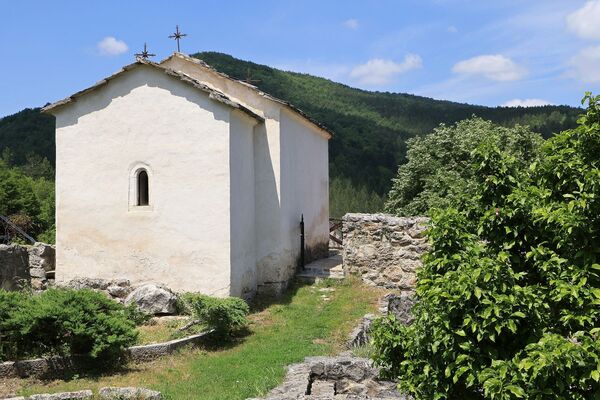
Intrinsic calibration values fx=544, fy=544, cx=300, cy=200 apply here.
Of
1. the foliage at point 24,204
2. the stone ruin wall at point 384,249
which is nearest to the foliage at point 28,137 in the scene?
the foliage at point 24,204

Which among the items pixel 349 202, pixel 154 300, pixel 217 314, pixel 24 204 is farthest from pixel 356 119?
pixel 217 314

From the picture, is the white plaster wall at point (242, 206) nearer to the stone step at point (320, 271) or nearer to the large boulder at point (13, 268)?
the stone step at point (320, 271)

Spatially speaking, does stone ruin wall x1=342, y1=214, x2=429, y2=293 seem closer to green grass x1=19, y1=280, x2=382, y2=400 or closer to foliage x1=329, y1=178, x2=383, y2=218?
green grass x1=19, y1=280, x2=382, y2=400

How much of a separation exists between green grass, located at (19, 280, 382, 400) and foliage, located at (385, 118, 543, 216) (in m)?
4.99

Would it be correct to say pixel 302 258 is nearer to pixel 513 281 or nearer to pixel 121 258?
pixel 121 258

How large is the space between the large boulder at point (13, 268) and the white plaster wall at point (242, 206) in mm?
4349

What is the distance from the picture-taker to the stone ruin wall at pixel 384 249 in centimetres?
1380

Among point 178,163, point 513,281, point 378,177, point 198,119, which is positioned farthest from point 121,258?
point 378,177

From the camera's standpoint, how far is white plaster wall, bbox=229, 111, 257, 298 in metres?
12.2

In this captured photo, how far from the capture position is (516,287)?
4.16 metres

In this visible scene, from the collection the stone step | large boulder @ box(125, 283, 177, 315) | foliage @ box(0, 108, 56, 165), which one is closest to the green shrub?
large boulder @ box(125, 283, 177, 315)

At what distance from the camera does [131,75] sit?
12.5 meters

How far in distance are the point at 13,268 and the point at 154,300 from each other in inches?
117

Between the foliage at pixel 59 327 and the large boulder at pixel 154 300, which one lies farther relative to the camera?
the large boulder at pixel 154 300
